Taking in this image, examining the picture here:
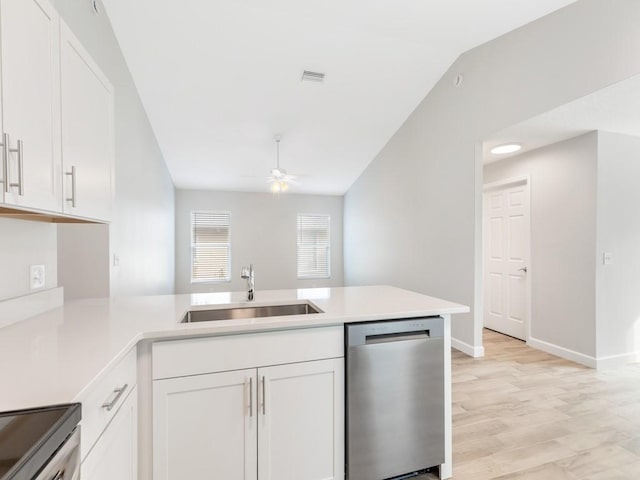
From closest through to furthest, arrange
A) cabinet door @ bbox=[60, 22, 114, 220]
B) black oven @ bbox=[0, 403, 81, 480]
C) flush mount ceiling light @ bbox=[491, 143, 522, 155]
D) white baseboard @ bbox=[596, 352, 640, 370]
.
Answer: black oven @ bbox=[0, 403, 81, 480] < cabinet door @ bbox=[60, 22, 114, 220] < white baseboard @ bbox=[596, 352, 640, 370] < flush mount ceiling light @ bbox=[491, 143, 522, 155]

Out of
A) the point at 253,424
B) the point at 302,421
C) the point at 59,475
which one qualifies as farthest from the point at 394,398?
the point at 59,475

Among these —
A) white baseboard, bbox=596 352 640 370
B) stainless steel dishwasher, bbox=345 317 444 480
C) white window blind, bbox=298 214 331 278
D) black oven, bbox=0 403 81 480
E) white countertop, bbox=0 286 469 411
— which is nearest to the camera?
black oven, bbox=0 403 81 480

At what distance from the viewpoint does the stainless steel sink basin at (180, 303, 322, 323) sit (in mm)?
1775

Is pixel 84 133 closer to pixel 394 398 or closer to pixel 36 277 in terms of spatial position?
pixel 36 277

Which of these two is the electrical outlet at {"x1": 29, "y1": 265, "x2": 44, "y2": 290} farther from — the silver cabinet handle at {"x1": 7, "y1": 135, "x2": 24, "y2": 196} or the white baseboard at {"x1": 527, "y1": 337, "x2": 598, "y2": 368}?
the white baseboard at {"x1": 527, "y1": 337, "x2": 598, "y2": 368}

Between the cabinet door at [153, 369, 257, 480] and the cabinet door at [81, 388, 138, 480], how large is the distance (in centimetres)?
8

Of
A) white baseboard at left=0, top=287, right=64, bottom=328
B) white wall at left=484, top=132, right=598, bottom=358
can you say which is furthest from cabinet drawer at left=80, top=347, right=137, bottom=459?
white wall at left=484, top=132, right=598, bottom=358

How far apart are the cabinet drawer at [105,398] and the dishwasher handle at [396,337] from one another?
1.03m

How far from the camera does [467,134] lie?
3.47m

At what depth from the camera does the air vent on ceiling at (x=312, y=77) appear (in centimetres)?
349

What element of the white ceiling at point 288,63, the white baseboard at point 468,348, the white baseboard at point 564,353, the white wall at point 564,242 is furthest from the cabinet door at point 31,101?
the white baseboard at point 564,353

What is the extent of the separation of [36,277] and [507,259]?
483 centimetres

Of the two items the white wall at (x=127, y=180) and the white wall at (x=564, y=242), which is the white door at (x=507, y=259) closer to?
the white wall at (x=564, y=242)

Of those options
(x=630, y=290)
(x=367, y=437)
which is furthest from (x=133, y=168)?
(x=630, y=290)
